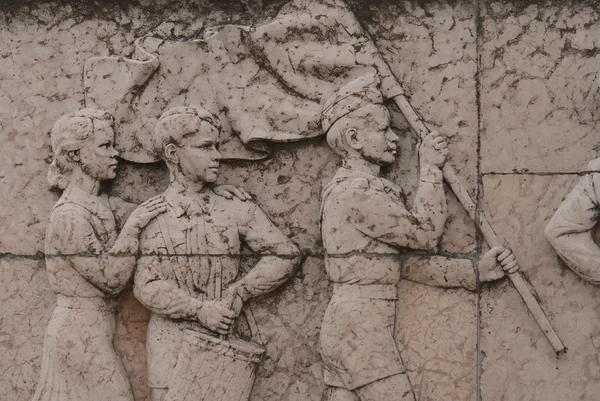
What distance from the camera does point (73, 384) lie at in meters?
7.22

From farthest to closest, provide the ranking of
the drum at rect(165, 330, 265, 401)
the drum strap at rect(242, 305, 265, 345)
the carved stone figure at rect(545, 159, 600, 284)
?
the drum strap at rect(242, 305, 265, 345) → the drum at rect(165, 330, 265, 401) → the carved stone figure at rect(545, 159, 600, 284)

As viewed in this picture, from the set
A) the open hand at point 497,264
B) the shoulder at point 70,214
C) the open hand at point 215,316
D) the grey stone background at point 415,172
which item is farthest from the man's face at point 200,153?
the open hand at point 497,264

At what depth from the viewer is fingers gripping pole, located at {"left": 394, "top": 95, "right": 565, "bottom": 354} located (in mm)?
7051

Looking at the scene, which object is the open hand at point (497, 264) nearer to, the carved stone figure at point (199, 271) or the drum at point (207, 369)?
the carved stone figure at point (199, 271)

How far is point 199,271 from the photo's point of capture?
23.6ft

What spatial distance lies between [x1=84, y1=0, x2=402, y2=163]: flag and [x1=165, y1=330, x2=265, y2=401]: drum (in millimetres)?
1064

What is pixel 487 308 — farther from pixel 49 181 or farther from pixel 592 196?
pixel 49 181

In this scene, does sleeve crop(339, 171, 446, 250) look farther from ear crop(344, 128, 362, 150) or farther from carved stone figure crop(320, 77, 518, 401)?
ear crop(344, 128, 362, 150)

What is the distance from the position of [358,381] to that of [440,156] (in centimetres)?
128

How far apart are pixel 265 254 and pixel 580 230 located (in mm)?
1688

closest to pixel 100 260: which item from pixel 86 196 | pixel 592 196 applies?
pixel 86 196

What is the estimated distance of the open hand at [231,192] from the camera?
7.34 meters

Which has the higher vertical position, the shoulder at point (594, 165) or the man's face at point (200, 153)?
the shoulder at point (594, 165)

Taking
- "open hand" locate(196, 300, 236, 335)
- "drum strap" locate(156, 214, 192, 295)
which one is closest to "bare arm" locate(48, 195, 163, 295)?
"drum strap" locate(156, 214, 192, 295)
